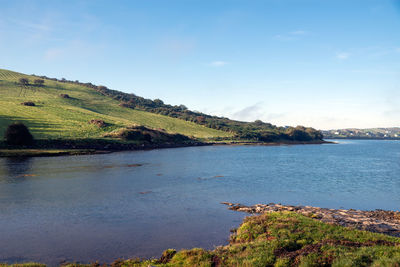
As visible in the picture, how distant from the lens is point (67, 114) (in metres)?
125

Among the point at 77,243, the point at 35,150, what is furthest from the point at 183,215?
the point at 35,150

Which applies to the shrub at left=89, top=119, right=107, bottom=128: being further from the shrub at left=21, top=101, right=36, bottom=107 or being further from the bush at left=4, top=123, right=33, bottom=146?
the bush at left=4, top=123, right=33, bottom=146

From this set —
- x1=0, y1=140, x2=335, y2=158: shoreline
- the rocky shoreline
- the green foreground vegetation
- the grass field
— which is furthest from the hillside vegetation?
the green foreground vegetation

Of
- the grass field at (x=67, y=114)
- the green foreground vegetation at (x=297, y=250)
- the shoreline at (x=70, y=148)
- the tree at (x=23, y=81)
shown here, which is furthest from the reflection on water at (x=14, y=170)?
the tree at (x=23, y=81)

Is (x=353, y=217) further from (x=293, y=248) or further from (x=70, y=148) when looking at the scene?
(x=70, y=148)

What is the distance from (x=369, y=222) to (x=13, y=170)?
56691 millimetres

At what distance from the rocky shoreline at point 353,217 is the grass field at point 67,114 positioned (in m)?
79.9

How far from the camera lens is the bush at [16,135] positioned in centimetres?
7794

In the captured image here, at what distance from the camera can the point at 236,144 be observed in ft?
484

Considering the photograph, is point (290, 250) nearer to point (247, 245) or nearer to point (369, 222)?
point (247, 245)

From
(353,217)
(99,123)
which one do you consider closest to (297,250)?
(353,217)

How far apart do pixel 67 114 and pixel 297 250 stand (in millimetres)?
127445

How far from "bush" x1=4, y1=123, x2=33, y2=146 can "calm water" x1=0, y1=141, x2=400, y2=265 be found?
18.7 meters

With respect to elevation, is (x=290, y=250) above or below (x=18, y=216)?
above
